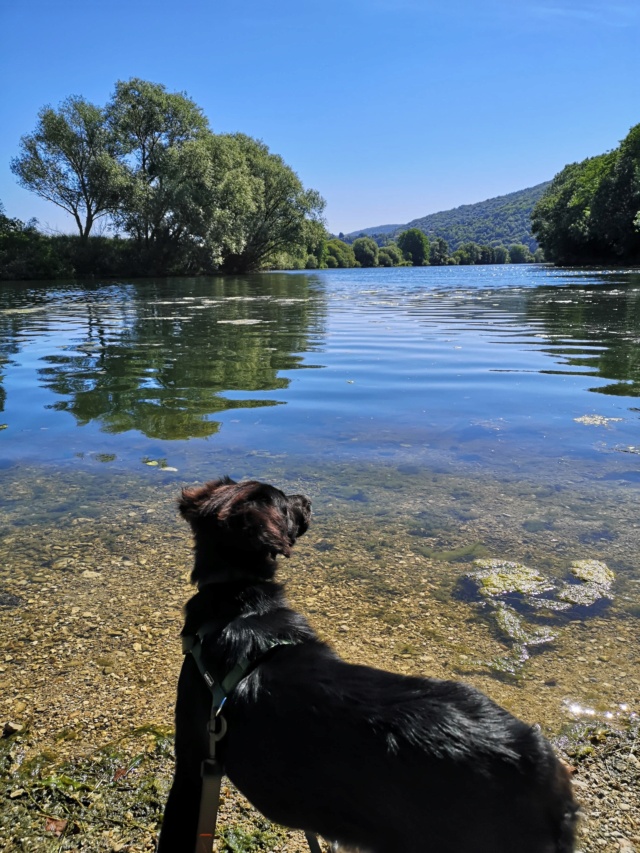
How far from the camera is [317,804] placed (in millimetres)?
1852

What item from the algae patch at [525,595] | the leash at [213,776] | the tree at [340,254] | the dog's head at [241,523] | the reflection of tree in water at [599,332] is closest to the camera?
the leash at [213,776]

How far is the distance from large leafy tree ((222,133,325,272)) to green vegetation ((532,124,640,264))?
1425 inches

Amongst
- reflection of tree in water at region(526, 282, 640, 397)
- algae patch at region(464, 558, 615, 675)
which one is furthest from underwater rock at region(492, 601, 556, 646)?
reflection of tree in water at region(526, 282, 640, 397)

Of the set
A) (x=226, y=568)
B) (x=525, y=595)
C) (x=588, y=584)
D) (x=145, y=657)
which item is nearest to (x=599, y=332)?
(x=588, y=584)

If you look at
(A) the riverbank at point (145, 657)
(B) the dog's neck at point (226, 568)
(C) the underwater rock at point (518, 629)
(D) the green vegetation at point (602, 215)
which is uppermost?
(D) the green vegetation at point (602, 215)

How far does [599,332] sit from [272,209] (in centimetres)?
6992

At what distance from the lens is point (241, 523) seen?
256cm

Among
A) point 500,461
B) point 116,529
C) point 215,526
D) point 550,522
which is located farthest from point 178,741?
point 500,461

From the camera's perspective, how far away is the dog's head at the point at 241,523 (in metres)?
2.53

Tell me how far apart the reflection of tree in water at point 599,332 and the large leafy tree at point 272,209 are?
5540 cm

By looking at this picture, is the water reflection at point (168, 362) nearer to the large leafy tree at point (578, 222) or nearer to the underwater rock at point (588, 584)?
the underwater rock at point (588, 584)

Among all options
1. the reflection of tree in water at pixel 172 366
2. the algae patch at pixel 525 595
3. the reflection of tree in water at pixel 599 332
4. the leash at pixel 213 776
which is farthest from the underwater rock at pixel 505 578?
the reflection of tree in water at pixel 599 332

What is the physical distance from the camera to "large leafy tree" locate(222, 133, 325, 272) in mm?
77750

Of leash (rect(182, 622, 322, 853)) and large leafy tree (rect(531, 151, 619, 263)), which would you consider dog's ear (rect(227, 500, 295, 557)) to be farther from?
large leafy tree (rect(531, 151, 619, 263))
